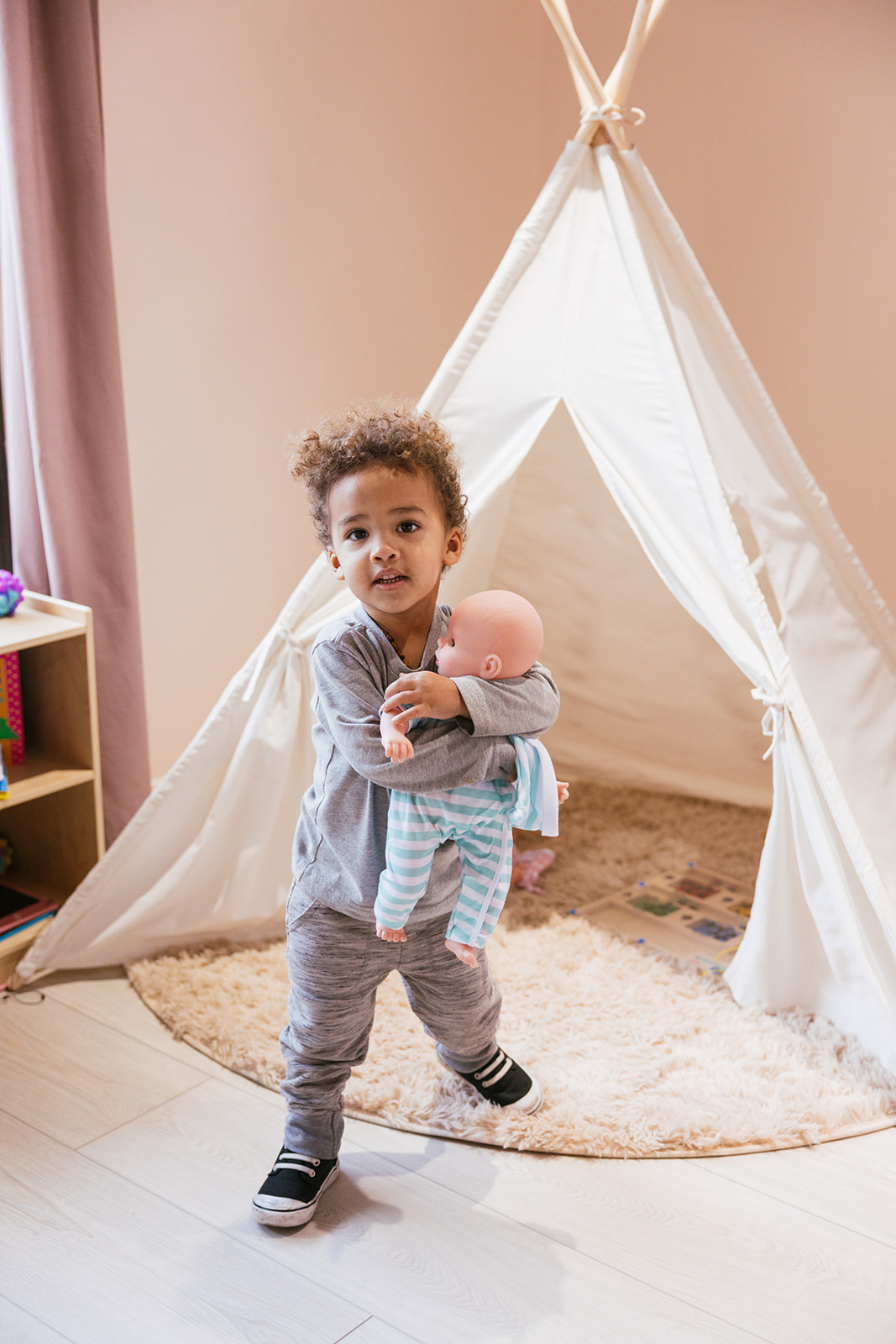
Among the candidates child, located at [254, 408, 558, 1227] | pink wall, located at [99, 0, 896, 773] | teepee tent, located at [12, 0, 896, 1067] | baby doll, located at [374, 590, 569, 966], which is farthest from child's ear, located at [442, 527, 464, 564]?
pink wall, located at [99, 0, 896, 773]

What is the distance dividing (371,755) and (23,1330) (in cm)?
82

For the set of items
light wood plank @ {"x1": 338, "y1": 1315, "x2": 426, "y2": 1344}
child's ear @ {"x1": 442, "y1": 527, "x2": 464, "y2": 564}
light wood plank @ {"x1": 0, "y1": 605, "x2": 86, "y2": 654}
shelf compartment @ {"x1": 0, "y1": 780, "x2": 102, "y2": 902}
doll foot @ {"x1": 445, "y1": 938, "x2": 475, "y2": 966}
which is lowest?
light wood plank @ {"x1": 338, "y1": 1315, "x2": 426, "y2": 1344}

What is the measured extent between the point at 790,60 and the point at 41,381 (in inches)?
82.7

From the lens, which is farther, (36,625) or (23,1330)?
(36,625)

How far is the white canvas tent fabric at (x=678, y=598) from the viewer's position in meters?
1.91

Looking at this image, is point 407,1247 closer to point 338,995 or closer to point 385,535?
point 338,995

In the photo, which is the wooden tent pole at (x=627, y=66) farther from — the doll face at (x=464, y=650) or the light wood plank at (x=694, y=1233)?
the light wood plank at (x=694, y=1233)

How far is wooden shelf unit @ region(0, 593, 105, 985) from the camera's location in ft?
6.97

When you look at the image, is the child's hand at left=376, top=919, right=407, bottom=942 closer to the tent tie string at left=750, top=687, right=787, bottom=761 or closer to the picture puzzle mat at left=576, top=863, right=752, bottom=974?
the tent tie string at left=750, top=687, right=787, bottom=761

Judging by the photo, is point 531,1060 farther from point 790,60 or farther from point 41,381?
point 790,60

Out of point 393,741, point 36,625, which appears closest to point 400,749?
point 393,741

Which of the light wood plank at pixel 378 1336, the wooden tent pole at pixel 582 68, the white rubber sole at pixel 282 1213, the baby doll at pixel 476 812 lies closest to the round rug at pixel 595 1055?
the white rubber sole at pixel 282 1213

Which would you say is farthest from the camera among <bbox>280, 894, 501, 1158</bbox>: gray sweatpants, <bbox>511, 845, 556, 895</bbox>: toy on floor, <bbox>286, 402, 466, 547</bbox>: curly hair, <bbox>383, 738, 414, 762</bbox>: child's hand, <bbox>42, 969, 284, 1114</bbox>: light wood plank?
<bbox>511, 845, 556, 895</bbox>: toy on floor

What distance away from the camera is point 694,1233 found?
5.15 feet
